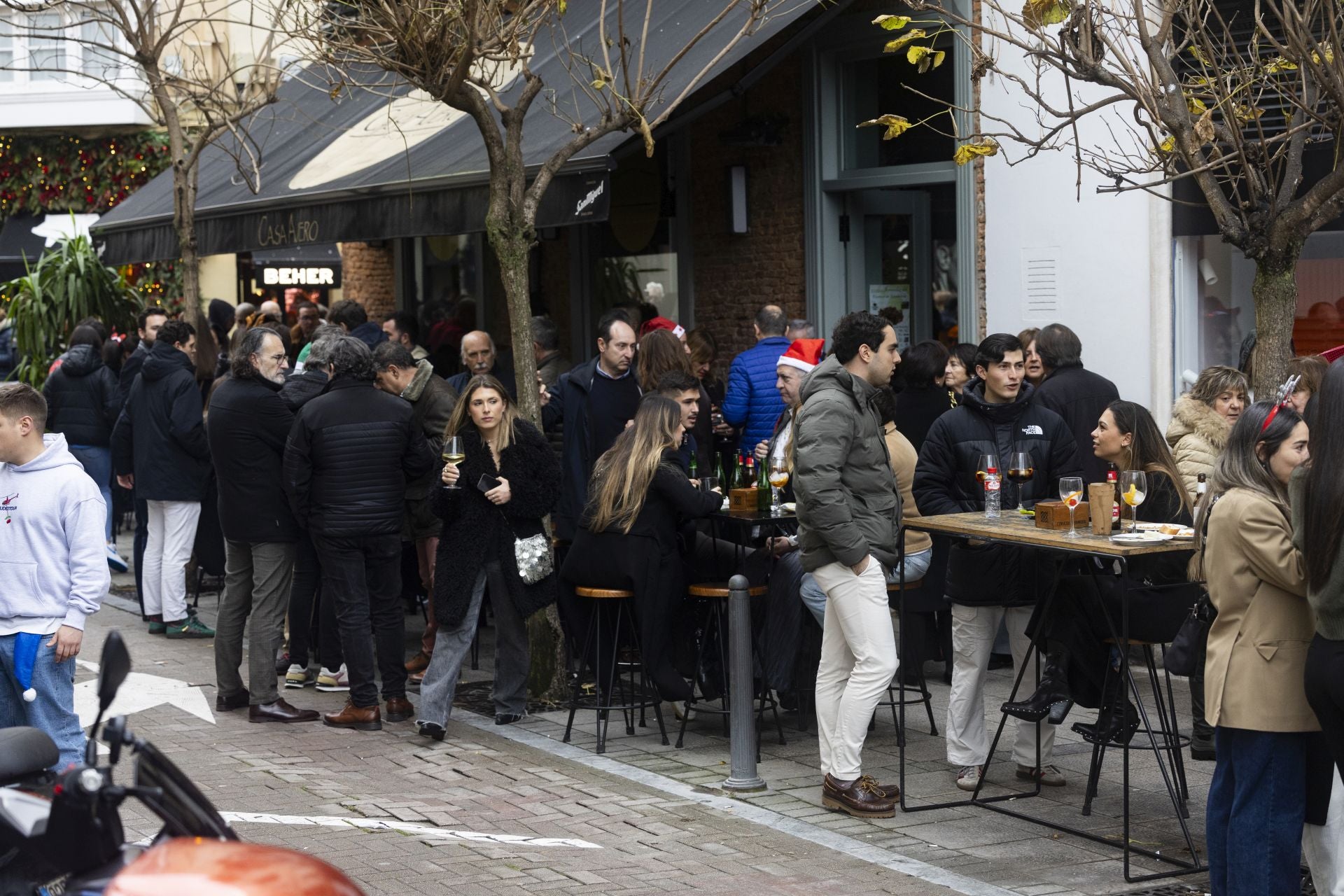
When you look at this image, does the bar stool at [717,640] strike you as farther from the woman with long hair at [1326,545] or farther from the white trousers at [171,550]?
the white trousers at [171,550]

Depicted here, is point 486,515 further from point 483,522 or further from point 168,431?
point 168,431

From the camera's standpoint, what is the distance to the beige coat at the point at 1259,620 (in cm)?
517

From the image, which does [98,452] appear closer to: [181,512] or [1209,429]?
[181,512]

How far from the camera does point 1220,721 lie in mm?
5340

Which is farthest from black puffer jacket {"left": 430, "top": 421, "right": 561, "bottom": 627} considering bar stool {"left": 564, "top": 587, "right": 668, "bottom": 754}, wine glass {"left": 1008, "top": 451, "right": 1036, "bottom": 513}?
wine glass {"left": 1008, "top": 451, "right": 1036, "bottom": 513}

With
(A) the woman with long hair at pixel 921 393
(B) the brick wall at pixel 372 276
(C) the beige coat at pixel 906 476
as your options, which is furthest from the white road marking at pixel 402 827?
(B) the brick wall at pixel 372 276

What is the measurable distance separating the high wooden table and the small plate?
0.03m

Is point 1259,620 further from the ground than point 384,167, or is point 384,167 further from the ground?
point 384,167

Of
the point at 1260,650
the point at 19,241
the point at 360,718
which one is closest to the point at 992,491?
the point at 1260,650

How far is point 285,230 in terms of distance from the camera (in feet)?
46.5

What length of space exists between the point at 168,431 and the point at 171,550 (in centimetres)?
82

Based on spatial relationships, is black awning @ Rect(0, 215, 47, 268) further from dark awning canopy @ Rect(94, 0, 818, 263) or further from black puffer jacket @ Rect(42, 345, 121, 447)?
black puffer jacket @ Rect(42, 345, 121, 447)

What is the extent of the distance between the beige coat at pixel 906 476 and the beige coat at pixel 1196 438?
1.30 meters

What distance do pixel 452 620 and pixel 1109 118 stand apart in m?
5.83
